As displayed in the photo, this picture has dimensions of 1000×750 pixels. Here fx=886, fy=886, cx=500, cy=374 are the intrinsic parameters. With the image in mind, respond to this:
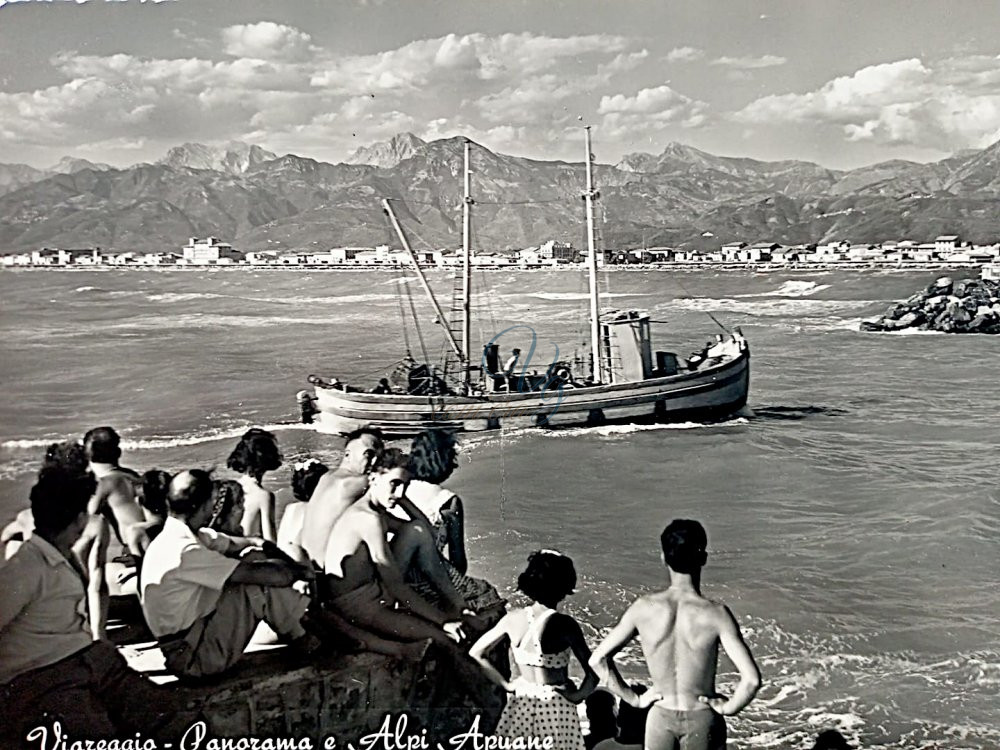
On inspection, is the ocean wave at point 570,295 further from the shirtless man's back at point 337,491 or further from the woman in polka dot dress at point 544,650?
the woman in polka dot dress at point 544,650

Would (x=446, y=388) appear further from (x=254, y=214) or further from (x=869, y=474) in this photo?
(x=869, y=474)

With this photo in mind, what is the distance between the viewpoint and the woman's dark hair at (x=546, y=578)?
220 centimetres

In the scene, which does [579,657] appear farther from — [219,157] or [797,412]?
[219,157]

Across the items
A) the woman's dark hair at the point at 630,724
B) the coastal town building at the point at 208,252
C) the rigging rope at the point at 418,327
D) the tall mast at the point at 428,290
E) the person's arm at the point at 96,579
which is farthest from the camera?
the rigging rope at the point at 418,327

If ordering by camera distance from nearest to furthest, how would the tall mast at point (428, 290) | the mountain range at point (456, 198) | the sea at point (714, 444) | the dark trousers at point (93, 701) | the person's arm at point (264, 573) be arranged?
the person's arm at point (264, 573), the dark trousers at point (93, 701), the sea at point (714, 444), the mountain range at point (456, 198), the tall mast at point (428, 290)

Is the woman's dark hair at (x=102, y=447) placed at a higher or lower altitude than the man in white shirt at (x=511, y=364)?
lower

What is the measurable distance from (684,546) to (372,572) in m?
0.90

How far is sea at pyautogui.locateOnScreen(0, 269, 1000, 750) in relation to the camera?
3693 millimetres

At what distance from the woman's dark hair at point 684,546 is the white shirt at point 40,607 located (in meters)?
1.60

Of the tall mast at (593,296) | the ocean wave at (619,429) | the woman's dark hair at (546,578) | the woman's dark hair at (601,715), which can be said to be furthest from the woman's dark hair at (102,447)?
the tall mast at (593,296)

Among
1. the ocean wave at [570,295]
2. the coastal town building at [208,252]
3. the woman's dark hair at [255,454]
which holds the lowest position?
the woman's dark hair at [255,454]

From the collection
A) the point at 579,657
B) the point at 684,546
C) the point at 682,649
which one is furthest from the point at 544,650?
the point at 684,546

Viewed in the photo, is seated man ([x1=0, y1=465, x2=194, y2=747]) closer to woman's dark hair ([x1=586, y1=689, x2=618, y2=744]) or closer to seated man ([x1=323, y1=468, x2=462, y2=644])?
seated man ([x1=323, y1=468, x2=462, y2=644])

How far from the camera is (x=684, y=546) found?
2.15m
